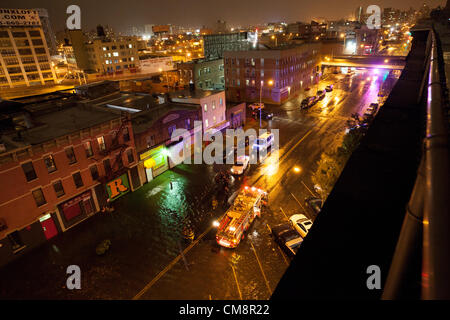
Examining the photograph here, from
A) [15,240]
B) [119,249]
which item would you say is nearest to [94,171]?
[15,240]

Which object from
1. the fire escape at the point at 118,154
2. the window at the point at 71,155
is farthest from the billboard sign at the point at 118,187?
the window at the point at 71,155

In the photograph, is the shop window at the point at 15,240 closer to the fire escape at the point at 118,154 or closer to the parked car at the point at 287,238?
the fire escape at the point at 118,154

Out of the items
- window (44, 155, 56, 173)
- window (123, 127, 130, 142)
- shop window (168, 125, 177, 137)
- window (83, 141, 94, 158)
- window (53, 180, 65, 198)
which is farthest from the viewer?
shop window (168, 125, 177, 137)

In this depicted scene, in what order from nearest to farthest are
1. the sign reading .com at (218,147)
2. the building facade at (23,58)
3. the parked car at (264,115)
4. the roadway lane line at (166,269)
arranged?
the roadway lane line at (166,269) < the sign reading .com at (218,147) < the parked car at (264,115) < the building facade at (23,58)

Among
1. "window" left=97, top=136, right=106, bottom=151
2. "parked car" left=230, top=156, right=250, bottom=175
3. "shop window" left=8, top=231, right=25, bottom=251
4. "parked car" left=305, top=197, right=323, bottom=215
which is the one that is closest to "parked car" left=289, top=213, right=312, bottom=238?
"parked car" left=305, top=197, right=323, bottom=215

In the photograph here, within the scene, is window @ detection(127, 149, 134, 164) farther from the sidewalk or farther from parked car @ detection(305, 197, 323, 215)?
parked car @ detection(305, 197, 323, 215)

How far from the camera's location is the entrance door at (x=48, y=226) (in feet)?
67.4

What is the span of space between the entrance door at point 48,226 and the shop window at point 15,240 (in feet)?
5.39

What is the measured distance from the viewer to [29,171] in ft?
63.3

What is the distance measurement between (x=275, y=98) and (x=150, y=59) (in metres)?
60.7

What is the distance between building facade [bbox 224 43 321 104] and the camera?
51.2 metres

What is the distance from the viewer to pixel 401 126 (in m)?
7.51

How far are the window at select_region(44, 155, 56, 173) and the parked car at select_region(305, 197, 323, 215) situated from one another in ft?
71.5

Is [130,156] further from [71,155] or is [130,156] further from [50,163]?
[50,163]
